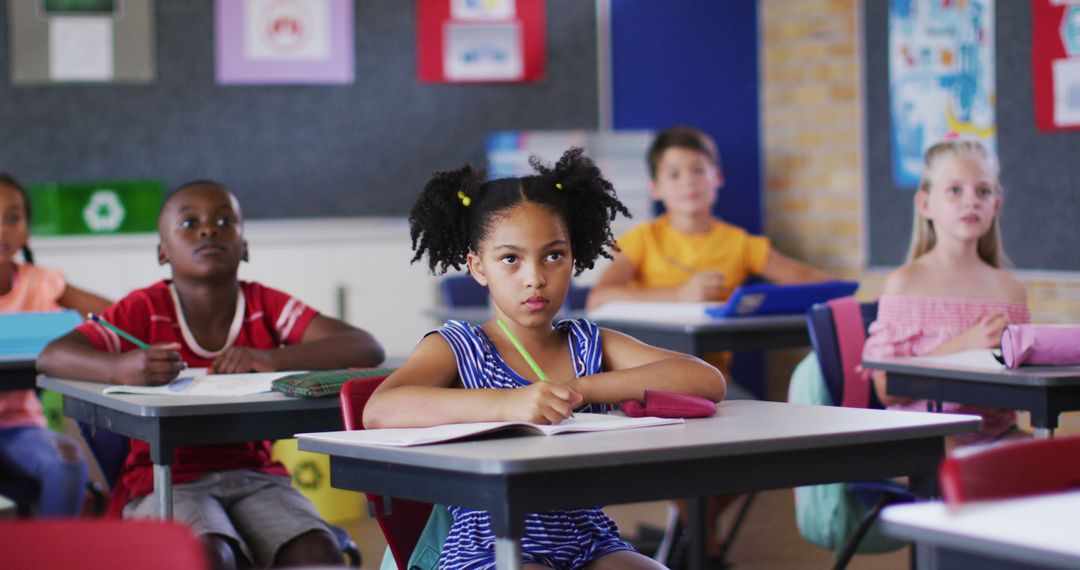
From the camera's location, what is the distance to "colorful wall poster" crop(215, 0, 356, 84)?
18.1ft

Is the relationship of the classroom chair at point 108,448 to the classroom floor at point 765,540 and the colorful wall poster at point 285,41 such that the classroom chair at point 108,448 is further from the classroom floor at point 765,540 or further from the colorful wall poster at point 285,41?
the colorful wall poster at point 285,41

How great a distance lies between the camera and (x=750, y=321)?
3691 mm

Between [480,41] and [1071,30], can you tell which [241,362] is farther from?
[480,41]

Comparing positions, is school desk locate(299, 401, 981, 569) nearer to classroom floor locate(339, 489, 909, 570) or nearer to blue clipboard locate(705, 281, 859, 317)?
blue clipboard locate(705, 281, 859, 317)

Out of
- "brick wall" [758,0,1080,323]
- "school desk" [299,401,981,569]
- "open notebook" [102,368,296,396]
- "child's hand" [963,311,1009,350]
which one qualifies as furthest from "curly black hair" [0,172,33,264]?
"brick wall" [758,0,1080,323]

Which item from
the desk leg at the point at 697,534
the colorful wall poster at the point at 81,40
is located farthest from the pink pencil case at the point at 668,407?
the colorful wall poster at the point at 81,40

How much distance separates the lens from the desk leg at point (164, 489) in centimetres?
244

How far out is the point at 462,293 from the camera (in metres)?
4.61

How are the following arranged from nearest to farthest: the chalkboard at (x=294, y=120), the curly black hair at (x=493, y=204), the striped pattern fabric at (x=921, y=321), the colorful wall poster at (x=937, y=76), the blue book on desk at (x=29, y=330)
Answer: the curly black hair at (x=493, y=204), the blue book on desk at (x=29, y=330), the striped pattern fabric at (x=921, y=321), the colorful wall poster at (x=937, y=76), the chalkboard at (x=294, y=120)

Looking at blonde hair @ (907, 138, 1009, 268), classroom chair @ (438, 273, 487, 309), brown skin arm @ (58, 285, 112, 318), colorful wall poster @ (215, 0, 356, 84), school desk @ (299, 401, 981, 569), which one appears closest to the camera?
school desk @ (299, 401, 981, 569)

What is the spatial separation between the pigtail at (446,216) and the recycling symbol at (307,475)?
96.9 inches

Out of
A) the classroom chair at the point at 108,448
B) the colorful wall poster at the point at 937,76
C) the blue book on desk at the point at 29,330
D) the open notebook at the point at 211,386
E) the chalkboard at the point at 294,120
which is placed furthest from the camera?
the chalkboard at the point at 294,120

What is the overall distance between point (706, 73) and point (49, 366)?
3.91 m

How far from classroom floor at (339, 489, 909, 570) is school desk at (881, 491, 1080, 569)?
9.30 ft
